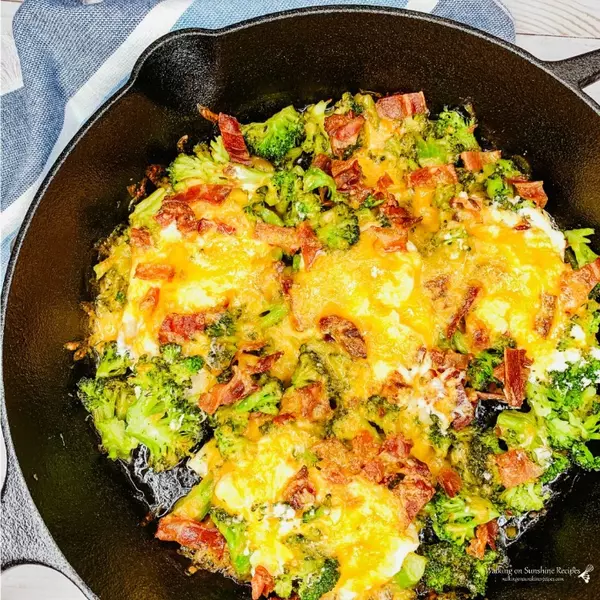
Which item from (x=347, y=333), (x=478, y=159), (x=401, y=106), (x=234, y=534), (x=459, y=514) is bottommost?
(x=234, y=534)

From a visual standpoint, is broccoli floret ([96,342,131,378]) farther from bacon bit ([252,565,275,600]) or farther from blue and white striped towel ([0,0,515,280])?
bacon bit ([252,565,275,600])

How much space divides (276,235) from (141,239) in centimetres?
66

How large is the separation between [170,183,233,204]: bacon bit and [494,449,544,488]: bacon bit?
1.83 meters

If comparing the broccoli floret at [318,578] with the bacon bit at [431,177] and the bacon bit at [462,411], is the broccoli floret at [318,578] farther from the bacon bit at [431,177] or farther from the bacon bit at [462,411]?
the bacon bit at [431,177]

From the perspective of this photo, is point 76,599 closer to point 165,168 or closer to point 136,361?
point 136,361

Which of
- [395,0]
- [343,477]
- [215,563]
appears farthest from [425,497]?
[395,0]

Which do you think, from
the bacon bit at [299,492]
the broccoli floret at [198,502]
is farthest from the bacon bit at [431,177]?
the broccoli floret at [198,502]

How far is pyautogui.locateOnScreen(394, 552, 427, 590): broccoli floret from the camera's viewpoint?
10.4 feet

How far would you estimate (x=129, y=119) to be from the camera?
326 centimetres

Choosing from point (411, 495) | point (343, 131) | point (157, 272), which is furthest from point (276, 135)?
point (411, 495)

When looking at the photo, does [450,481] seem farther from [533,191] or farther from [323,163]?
[323,163]

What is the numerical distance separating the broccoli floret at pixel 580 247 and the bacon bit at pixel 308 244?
1.28 m

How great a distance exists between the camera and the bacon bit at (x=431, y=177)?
3.26 m

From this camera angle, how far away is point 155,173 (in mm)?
3482
